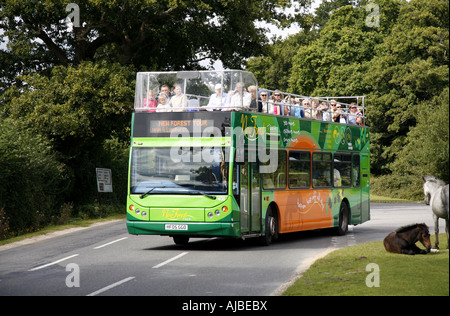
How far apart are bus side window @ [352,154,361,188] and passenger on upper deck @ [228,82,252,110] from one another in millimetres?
7140

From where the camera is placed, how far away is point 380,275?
12.1 metres

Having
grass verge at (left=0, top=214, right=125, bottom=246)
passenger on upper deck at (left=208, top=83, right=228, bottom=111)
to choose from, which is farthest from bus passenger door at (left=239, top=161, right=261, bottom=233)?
grass verge at (left=0, top=214, right=125, bottom=246)

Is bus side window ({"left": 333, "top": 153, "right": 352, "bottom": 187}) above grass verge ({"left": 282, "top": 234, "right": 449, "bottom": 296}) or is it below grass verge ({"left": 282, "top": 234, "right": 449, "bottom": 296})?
above

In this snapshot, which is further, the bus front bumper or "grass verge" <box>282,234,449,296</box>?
the bus front bumper

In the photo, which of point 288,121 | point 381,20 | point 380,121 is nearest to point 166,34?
point 288,121

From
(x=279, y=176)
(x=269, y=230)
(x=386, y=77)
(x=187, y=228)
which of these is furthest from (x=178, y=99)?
(x=386, y=77)

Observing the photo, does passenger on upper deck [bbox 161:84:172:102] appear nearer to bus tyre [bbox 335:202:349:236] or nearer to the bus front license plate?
the bus front license plate

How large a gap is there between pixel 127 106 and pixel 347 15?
133 feet

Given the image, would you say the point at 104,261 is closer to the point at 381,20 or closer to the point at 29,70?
the point at 29,70

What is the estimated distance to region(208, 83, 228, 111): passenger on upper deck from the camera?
18.5m

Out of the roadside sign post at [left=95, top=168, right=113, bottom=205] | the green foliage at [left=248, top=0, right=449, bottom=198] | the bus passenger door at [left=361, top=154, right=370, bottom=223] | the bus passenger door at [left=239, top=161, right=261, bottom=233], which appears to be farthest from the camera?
the green foliage at [left=248, top=0, right=449, bottom=198]

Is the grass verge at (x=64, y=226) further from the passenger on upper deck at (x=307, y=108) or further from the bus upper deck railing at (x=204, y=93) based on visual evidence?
the passenger on upper deck at (x=307, y=108)

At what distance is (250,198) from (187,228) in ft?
5.96

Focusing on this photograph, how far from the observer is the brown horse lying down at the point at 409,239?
49.8 feet
